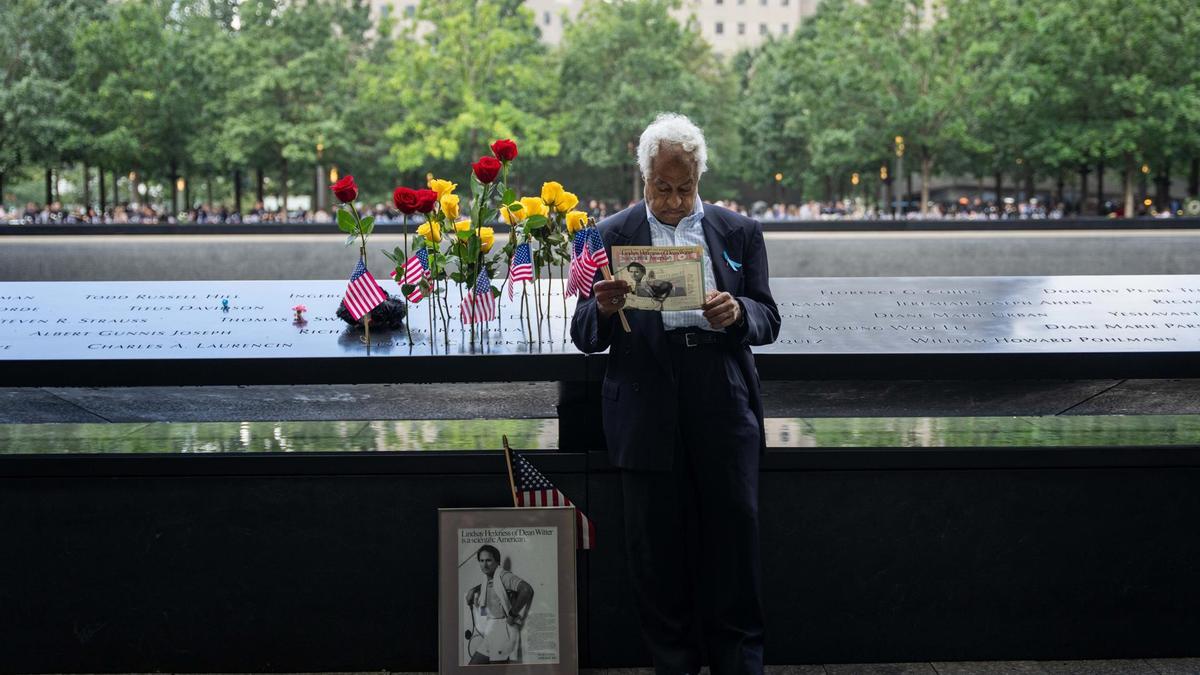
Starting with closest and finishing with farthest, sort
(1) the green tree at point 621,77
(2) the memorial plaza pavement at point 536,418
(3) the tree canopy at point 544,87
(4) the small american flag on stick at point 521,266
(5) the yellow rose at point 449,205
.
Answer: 1. (2) the memorial plaza pavement at point 536,418
2. (5) the yellow rose at point 449,205
3. (4) the small american flag on stick at point 521,266
4. (3) the tree canopy at point 544,87
5. (1) the green tree at point 621,77

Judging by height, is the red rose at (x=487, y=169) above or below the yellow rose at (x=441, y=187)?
above

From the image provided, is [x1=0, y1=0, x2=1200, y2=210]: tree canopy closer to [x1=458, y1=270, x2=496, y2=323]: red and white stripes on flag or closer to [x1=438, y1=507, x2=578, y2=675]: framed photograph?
[x1=458, y1=270, x2=496, y2=323]: red and white stripes on flag

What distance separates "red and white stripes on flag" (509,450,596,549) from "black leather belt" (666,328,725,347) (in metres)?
0.92

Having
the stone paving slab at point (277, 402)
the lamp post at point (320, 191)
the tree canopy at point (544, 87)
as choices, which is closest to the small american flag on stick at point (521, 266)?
the stone paving slab at point (277, 402)

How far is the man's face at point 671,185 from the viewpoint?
4.04 m

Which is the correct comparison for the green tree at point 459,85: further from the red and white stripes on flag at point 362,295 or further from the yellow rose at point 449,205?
the red and white stripes on flag at point 362,295

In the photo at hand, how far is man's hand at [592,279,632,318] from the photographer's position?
3.90 m

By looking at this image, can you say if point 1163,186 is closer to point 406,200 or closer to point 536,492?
point 536,492

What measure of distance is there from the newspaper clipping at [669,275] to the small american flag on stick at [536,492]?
1137 millimetres

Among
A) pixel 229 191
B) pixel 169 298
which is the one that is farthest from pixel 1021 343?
pixel 229 191

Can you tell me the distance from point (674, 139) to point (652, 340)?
0.68 metres

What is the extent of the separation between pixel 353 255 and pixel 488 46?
3178 centimetres

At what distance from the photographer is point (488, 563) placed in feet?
15.5

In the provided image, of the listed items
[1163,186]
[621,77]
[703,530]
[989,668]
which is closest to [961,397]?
[989,668]
